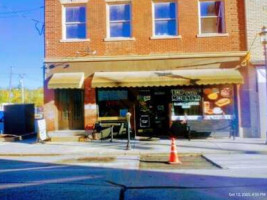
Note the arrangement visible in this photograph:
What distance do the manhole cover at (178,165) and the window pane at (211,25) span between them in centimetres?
732

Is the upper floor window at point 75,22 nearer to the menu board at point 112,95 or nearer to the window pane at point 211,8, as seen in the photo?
the menu board at point 112,95

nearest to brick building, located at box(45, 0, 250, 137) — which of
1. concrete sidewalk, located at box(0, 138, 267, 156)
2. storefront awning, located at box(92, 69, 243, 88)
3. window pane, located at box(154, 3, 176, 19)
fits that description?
window pane, located at box(154, 3, 176, 19)

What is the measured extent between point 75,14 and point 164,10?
14.6 feet

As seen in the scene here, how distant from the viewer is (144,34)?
16234 mm

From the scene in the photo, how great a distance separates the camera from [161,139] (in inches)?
615

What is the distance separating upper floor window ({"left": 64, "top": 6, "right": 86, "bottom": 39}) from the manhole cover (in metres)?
8.09

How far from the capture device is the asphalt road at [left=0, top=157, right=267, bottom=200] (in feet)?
19.9

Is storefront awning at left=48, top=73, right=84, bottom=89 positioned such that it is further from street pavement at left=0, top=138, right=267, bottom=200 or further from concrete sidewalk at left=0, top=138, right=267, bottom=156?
street pavement at left=0, top=138, right=267, bottom=200

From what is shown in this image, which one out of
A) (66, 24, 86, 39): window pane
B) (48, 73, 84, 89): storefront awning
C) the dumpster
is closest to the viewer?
(48, 73, 84, 89): storefront awning

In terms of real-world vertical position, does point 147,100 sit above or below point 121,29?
below

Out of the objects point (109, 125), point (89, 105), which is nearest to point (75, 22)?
point (89, 105)

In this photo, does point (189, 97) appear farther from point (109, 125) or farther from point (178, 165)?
point (178, 165)

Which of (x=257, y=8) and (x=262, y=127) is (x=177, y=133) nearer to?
(x=262, y=127)

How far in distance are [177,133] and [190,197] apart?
10174mm
